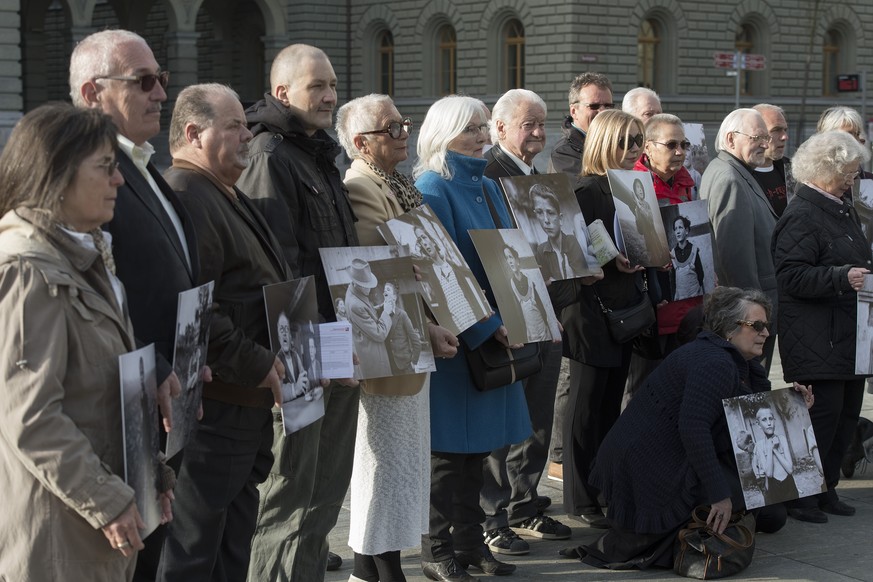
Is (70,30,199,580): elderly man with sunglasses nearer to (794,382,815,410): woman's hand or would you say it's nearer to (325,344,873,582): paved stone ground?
(325,344,873,582): paved stone ground

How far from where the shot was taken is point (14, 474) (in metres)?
2.77

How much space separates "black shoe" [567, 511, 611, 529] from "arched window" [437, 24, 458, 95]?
31907 millimetres

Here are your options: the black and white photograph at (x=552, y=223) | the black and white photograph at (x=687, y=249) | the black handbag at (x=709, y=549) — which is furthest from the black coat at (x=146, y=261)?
the black and white photograph at (x=687, y=249)

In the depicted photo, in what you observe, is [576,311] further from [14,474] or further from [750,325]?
[14,474]

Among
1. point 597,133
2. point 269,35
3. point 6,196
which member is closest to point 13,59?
point 269,35

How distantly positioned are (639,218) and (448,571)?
1966 mm

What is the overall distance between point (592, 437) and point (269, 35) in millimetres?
34176

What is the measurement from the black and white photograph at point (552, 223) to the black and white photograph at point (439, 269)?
1.97ft

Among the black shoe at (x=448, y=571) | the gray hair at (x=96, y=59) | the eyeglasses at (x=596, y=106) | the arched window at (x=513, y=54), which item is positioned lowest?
the black shoe at (x=448, y=571)

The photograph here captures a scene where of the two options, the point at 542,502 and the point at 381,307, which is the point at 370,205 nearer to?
the point at 381,307

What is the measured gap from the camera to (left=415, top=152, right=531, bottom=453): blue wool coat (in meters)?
4.93

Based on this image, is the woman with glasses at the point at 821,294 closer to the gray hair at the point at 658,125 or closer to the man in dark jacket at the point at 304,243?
the gray hair at the point at 658,125

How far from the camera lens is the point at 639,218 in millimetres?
5812

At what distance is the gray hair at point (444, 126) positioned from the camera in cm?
496
